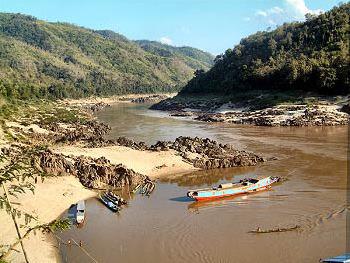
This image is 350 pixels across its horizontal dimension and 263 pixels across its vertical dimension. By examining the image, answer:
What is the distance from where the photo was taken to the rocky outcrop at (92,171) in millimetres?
35312

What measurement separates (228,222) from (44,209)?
38.6 feet

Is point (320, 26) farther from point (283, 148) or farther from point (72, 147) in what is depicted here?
point (72, 147)

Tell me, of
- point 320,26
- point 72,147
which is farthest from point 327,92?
point 72,147

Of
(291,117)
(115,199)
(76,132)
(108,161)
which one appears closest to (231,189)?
(115,199)

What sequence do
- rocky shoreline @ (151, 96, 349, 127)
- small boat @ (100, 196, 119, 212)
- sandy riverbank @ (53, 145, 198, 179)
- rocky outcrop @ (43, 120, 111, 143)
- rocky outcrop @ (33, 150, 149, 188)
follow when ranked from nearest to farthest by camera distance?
small boat @ (100, 196, 119, 212)
rocky outcrop @ (33, 150, 149, 188)
sandy riverbank @ (53, 145, 198, 179)
rocky outcrop @ (43, 120, 111, 143)
rocky shoreline @ (151, 96, 349, 127)

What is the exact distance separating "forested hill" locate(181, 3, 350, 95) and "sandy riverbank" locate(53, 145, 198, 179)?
175 ft

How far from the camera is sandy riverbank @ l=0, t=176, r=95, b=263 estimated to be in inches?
894

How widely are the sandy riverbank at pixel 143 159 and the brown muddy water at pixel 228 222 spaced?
5.57 feet

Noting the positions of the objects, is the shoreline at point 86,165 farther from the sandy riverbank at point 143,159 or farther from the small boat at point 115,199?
the small boat at point 115,199

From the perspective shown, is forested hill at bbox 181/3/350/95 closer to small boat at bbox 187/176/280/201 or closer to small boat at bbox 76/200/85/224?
small boat at bbox 187/176/280/201

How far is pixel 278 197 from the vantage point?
109 feet

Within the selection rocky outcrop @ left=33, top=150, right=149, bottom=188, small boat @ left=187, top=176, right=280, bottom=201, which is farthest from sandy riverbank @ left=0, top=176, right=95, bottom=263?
small boat @ left=187, top=176, right=280, bottom=201

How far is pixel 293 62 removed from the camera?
99.5 metres

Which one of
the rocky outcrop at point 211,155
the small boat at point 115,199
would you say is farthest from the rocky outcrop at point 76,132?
the small boat at point 115,199
